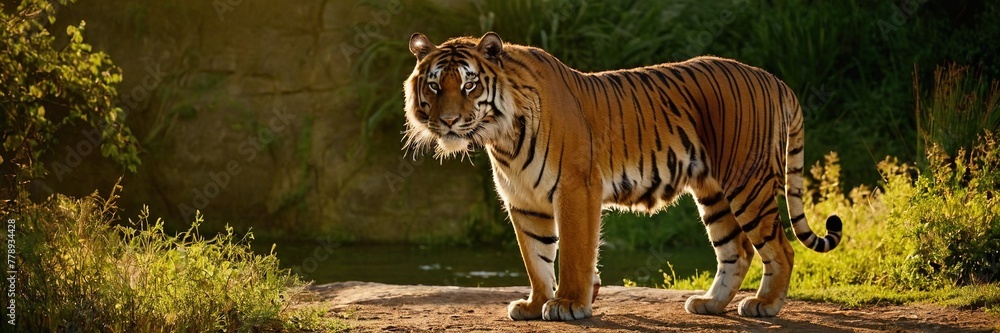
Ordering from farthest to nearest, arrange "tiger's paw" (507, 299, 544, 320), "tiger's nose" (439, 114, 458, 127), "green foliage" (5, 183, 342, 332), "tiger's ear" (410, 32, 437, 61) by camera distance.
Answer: "tiger's paw" (507, 299, 544, 320) → "tiger's ear" (410, 32, 437, 61) → "tiger's nose" (439, 114, 458, 127) → "green foliage" (5, 183, 342, 332)

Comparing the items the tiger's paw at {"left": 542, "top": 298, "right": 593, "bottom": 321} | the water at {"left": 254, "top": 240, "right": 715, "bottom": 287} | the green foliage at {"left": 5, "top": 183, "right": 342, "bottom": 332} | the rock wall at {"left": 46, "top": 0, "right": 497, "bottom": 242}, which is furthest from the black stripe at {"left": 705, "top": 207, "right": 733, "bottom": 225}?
the rock wall at {"left": 46, "top": 0, "right": 497, "bottom": 242}

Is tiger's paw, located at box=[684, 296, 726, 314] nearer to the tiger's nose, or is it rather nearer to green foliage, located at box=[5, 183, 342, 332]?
the tiger's nose

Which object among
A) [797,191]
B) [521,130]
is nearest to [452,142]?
[521,130]

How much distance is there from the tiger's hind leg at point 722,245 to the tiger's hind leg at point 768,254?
0.20m

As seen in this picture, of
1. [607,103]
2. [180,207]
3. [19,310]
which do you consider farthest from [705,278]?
[180,207]

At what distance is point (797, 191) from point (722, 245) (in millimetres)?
529

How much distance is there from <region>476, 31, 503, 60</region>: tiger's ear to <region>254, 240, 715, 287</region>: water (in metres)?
4.00

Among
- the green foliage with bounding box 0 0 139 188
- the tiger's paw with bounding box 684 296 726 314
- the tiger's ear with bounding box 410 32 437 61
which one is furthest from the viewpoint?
the green foliage with bounding box 0 0 139 188

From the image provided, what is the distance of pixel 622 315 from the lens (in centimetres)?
664

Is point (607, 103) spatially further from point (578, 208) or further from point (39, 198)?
point (39, 198)

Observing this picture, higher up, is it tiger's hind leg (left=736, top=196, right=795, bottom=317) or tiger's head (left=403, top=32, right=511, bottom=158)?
tiger's head (left=403, top=32, right=511, bottom=158)

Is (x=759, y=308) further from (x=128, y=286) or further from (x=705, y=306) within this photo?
(x=128, y=286)

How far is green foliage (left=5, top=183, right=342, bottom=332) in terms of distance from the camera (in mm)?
5621

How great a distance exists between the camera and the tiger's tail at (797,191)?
6.61m
